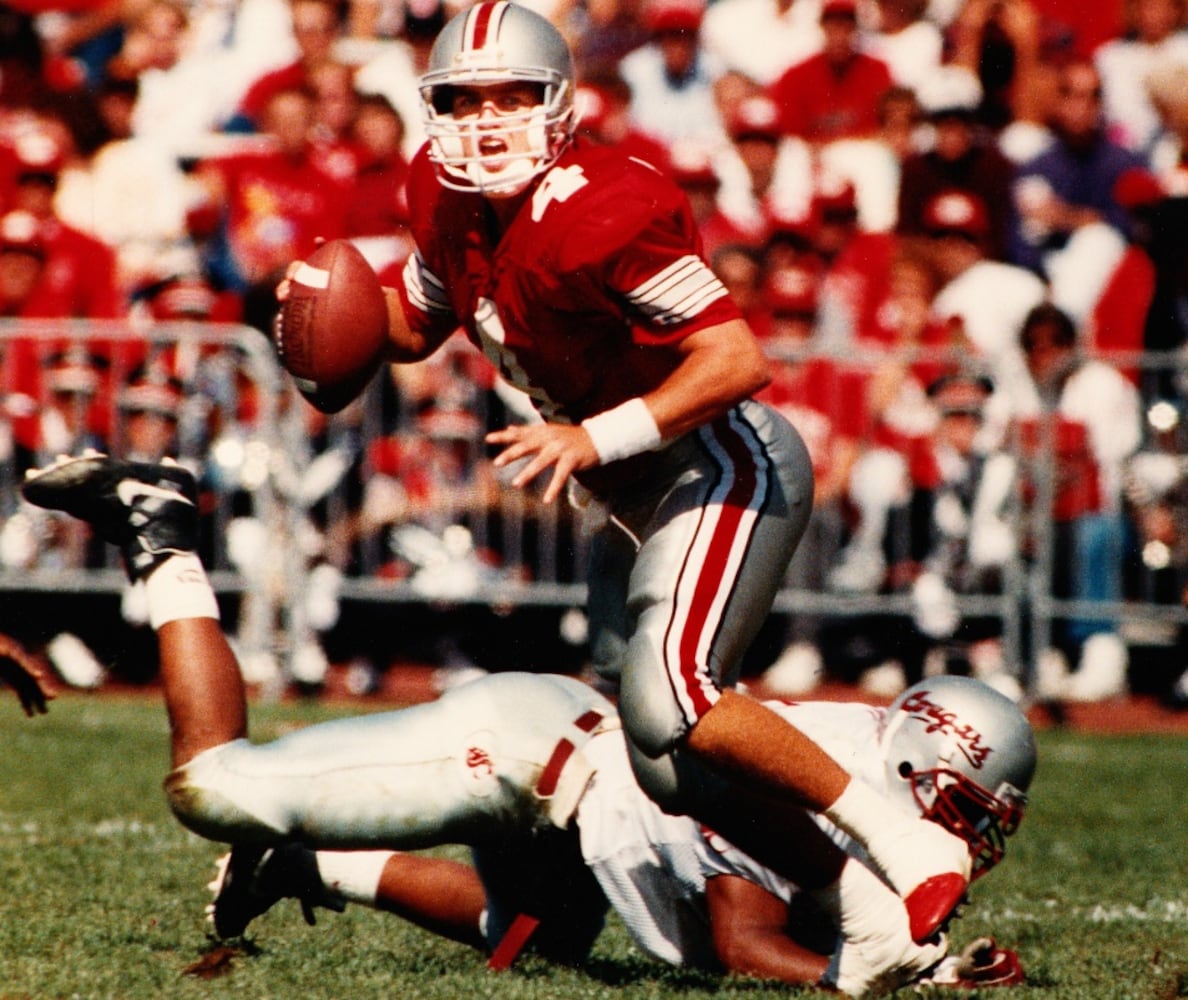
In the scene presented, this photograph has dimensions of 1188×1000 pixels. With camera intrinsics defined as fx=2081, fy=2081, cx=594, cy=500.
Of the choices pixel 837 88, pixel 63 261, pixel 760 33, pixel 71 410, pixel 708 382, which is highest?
pixel 760 33

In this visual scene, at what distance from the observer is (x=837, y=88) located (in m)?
10.0

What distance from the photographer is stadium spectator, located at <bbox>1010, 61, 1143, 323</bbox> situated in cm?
913

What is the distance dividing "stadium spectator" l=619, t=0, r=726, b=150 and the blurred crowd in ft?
0.06

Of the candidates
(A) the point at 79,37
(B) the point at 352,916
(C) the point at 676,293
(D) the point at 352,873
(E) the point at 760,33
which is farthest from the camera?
(A) the point at 79,37

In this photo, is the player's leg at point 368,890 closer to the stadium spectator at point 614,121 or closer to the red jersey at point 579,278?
the red jersey at point 579,278

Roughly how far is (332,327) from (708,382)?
0.84 metres

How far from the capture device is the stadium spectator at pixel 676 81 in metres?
10.1

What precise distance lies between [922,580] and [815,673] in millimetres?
584

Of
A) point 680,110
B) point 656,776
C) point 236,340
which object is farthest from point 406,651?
point 656,776

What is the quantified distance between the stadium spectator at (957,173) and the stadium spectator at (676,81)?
1086mm

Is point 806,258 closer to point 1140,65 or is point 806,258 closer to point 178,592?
point 1140,65

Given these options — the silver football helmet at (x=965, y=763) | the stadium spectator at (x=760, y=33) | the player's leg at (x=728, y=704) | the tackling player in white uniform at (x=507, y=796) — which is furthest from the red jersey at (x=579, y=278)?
the stadium spectator at (x=760, y=33)

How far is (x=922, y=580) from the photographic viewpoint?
806cm

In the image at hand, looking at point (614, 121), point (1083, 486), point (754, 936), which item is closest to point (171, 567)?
point (754, 936)
